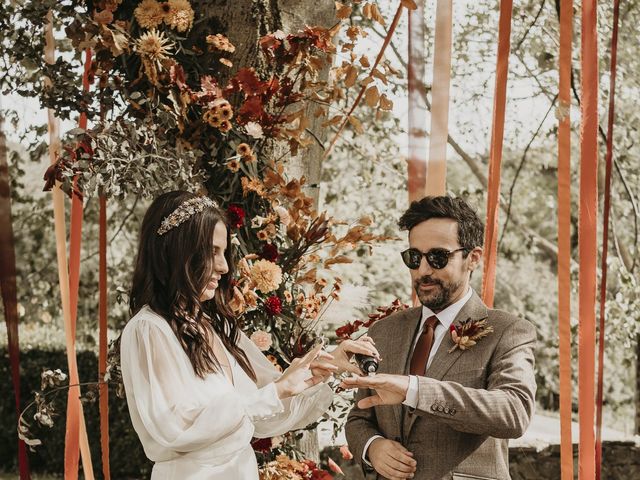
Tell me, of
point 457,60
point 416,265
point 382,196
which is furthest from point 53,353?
point 416,265

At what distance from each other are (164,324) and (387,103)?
5.55 feet

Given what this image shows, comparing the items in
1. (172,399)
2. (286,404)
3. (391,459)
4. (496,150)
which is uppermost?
(496,150)

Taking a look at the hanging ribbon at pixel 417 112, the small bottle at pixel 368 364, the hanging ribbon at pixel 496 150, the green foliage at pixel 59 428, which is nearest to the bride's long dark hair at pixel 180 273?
the small bottle at pixel 368 364

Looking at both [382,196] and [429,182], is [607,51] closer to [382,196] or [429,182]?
[382,196]

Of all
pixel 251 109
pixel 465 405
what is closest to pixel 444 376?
pixel 465 405

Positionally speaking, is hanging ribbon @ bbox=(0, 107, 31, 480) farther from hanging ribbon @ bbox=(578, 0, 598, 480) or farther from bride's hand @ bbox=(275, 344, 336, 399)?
hanging ribbon @ bbox=(578, 0, 598, 480)

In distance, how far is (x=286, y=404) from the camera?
123 inches

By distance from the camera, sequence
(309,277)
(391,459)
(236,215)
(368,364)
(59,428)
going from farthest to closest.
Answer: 1. (59,428)
2. (309,277)
3. (236,215)
4. (391,459)
5. (368,364)

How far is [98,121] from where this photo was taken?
11.8 ft

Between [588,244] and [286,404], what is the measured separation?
1253 millimetres

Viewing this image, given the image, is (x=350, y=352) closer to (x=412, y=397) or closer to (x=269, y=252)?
(x=412, y=397)

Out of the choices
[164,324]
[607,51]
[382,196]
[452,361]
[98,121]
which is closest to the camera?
[164,324]

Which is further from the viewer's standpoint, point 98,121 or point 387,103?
point 387,103

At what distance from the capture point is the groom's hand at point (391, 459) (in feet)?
9.81
